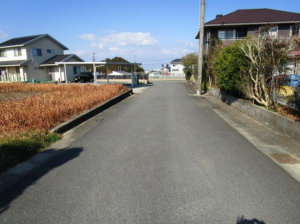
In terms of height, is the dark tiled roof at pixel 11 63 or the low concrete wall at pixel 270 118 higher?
the dark tiled roof at pixel 11 63

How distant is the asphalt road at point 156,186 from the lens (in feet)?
9.37

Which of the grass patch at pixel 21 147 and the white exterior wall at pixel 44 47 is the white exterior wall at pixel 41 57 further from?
the grass patch at pixel 21 147

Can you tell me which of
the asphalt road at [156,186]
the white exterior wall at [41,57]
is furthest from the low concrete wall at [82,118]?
the white exterior wall at [41,57]

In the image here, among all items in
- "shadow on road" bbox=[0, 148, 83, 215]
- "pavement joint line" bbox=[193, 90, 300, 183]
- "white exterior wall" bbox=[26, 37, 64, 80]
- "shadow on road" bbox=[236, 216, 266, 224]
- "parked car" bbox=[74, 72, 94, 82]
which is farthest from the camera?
"parked car" bbox=[74, 72, 94, 82]

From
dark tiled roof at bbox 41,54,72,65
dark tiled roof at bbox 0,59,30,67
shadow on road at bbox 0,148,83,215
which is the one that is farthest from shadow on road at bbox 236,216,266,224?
dark tiled roof at bbox 41,54,72,65

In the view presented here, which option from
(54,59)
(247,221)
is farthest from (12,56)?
(247,221)

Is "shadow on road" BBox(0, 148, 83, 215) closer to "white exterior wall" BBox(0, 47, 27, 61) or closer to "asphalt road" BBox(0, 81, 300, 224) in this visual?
"asphalt road" BBox(0, 81, 300, 224)

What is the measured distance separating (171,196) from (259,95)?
6.74m

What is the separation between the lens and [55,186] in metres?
3.59

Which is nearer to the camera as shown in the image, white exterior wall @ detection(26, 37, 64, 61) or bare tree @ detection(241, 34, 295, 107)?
bare tree @ detection(241, 34, 295, 107)

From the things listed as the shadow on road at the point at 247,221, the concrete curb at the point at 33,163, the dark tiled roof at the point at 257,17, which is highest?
the dark tiled roof at the point at 257,17

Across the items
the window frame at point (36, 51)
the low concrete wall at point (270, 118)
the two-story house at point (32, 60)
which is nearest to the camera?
the low concrete wall at point (270, 118)

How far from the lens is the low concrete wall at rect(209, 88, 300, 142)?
5773 millimetres

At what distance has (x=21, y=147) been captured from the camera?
4.99 m
